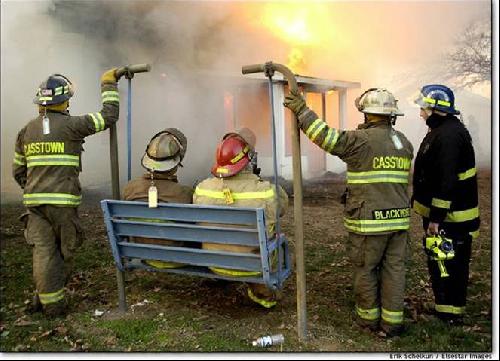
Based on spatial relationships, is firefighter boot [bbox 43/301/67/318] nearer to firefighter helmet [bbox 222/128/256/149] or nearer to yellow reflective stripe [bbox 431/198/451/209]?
firefighter helmet [bbox 222/128/256/149]

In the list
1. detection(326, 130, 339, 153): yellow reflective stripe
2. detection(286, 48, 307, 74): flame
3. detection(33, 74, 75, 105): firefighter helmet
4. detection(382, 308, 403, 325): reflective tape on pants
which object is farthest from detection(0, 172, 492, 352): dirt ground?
detection(286, 48, 307, 74): flame

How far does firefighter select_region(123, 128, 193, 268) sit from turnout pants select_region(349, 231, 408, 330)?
152cm

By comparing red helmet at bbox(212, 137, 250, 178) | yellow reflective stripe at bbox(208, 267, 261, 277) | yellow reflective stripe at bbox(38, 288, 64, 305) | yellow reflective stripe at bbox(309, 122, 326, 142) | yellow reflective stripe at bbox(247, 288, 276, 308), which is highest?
yellow reflective stripe at bbox(309, 122, 326, 142)

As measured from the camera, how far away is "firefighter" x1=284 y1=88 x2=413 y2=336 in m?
3.42

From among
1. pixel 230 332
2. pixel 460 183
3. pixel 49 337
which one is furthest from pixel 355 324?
pixel 49 337

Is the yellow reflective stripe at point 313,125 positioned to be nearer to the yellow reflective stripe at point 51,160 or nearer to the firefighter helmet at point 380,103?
the firefighter helmet at point 380,103

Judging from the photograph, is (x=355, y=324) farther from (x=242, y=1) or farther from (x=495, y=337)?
(x=242, y=1)

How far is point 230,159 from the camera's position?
362 cm

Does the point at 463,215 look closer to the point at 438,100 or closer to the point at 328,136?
the point at 438,100

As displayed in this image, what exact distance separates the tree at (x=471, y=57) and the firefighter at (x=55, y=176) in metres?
11.7

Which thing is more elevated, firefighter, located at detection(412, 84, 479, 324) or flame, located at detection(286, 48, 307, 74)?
flame, located at detection(286, 48, 307, 74)

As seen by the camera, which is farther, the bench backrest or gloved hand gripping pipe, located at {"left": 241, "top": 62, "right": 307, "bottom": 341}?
gloved hand gripping pipe, located at {"left": 241, "top": 62, "right": 307, "bottom": 341}

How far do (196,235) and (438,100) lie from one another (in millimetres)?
2345

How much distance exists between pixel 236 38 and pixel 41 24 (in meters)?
5.24
